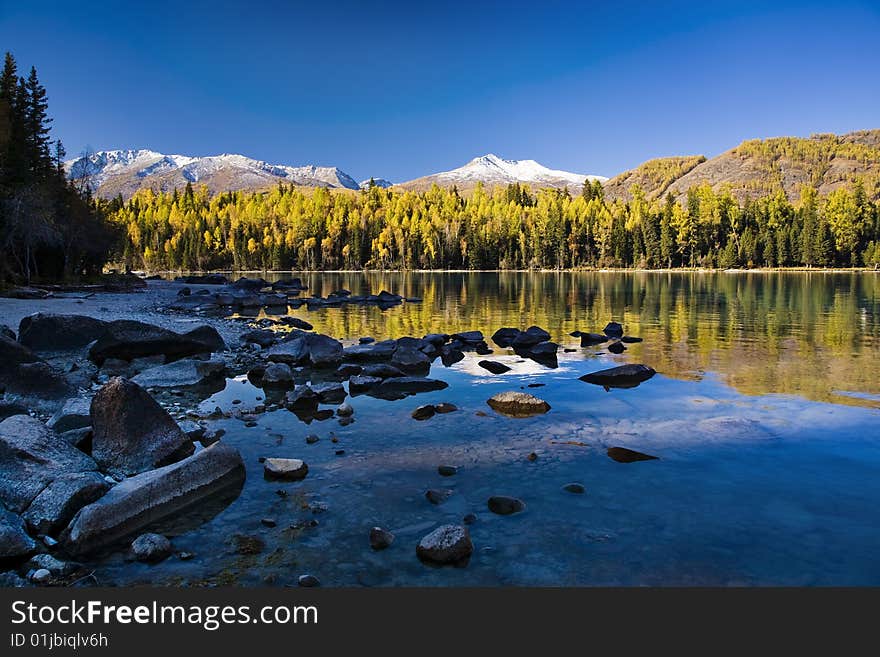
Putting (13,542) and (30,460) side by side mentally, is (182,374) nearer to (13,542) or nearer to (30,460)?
(30,460)

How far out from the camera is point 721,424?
43.5 ft

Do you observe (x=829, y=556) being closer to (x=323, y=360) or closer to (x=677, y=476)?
(x=677, y=476)

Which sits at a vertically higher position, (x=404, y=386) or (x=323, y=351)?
(x=323, y=351)

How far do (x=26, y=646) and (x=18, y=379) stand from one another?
33.7ft

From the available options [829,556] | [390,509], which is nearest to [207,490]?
[390,509]

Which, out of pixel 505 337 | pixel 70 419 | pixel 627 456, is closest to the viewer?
pixel 627 456

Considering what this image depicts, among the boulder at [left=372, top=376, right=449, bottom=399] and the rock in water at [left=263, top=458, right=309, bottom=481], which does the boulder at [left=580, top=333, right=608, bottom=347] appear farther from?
the rock in water at [left=263, top=458, right=309, bottom=481]

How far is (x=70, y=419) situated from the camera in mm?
11258

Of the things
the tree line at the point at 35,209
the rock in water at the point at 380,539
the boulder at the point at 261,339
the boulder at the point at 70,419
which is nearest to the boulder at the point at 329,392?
the boulder at the point at 70,419

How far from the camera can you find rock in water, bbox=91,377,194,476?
9812mm

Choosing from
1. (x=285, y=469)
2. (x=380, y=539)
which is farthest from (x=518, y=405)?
(x=380, y=539)

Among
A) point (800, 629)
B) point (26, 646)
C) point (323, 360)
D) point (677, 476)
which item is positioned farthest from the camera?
point (323, 360)

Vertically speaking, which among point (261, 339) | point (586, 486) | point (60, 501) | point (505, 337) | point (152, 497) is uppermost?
point (261, 339)

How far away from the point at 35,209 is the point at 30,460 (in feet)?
133
